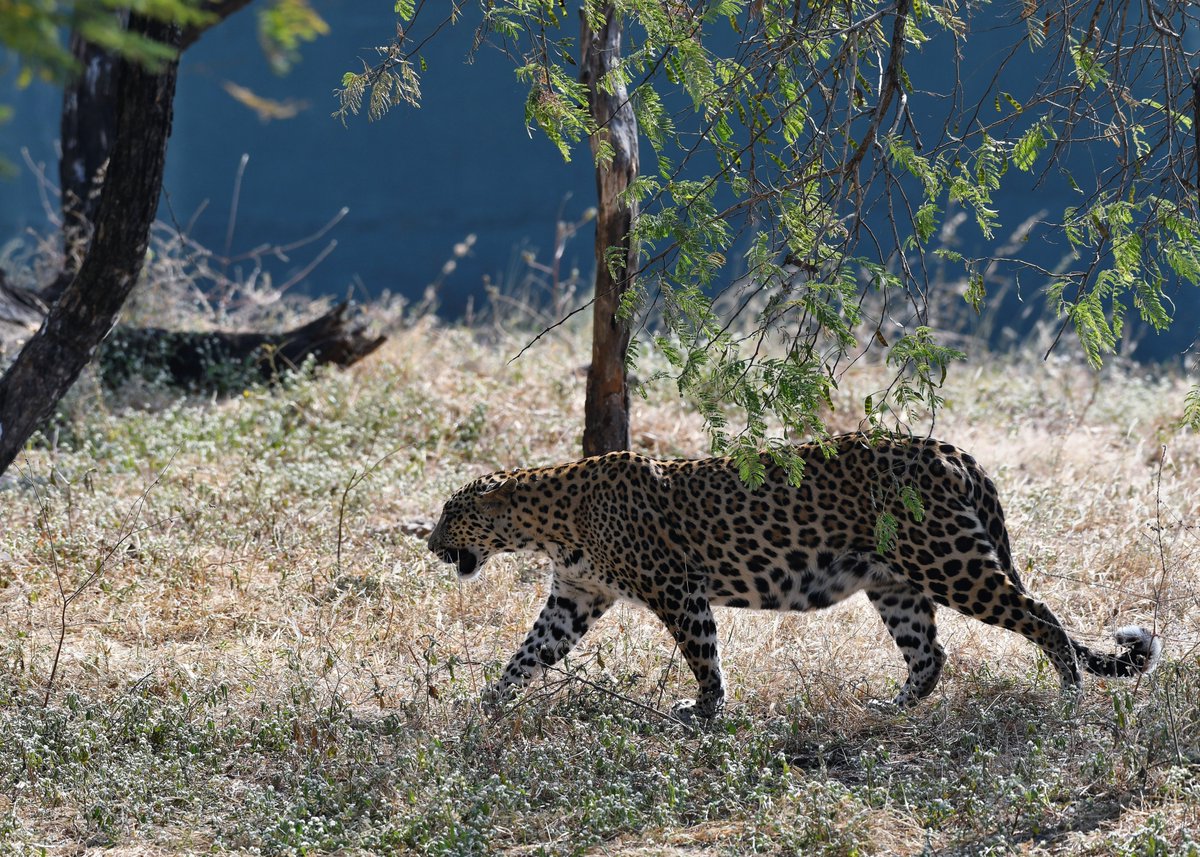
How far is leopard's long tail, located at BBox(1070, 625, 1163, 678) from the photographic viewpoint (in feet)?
16.2

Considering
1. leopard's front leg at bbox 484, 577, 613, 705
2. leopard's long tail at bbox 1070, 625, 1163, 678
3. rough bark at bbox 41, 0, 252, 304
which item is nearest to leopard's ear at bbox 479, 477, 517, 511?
leopard's front leg at bbox 484, 577, 613, 705

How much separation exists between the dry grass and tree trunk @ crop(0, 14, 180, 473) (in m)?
0.79

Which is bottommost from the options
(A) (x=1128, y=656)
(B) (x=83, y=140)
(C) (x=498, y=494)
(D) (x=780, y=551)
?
(A) (x=1128, y=656)

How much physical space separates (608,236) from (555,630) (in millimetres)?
2198

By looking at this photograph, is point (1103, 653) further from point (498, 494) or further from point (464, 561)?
point (464, 561)

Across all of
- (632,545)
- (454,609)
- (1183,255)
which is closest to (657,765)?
(632,545)

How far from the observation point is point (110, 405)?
953cm

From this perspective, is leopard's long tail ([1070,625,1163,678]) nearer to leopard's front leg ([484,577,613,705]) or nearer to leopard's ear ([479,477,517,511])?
leopard's front leg ([484,577,613,705])

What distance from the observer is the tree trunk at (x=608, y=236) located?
6.62m

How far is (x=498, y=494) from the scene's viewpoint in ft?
18.7

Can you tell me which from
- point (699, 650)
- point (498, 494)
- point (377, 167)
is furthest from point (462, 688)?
point (377, 167)

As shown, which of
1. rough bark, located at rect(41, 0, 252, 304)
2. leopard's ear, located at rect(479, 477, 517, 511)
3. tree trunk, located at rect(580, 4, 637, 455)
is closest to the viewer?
leopard's ear, located at rect(479, 477, 517, 511)

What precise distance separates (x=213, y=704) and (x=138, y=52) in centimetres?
361

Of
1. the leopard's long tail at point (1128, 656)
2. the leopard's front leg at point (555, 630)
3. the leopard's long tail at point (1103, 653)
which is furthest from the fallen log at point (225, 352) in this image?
the leopard's long tail at point (1128, 656)
